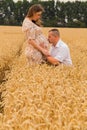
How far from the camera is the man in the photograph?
28.5 ft

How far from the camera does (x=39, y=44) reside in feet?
29.9

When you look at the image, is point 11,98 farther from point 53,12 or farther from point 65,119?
point 53,12

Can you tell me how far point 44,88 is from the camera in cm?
580

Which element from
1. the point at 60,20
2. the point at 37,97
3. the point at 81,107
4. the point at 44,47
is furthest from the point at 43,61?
the point at 60,20

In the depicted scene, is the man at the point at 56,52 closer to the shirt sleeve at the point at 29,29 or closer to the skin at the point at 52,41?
the skin at the point at 52,41

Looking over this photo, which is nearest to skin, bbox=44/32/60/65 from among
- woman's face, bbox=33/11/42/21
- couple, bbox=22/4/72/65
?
couple, bbox=22/4/72/65

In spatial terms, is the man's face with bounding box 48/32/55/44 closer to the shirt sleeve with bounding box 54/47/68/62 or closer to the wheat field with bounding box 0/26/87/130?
the shirt sleeve with bounding box 54/47/68/62

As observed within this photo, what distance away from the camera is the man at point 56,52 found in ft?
28.5

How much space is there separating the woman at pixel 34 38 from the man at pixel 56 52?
0.16 meters

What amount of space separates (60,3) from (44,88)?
81710 millimetres

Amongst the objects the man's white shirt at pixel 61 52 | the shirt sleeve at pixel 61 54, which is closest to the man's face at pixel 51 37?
the man's white shirt at pixel 61 52

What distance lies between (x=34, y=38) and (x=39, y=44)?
0.17 meters

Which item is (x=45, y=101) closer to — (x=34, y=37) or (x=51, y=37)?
(x=51, y=37)

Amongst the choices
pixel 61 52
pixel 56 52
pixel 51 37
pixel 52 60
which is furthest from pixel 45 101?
pixel 56 52
